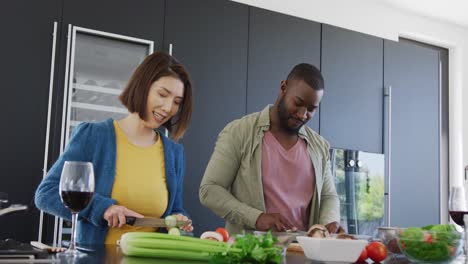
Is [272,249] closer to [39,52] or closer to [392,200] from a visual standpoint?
[39,52]

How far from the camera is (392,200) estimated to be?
14.3ft

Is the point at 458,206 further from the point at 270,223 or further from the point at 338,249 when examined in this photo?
the point at 338,249

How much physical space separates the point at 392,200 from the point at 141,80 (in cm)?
301

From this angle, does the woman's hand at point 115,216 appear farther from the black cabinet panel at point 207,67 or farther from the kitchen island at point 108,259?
the black cabinet panel at point 207,67

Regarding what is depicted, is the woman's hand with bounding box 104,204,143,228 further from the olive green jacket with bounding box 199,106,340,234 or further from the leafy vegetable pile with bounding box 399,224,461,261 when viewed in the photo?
the leafy vegetable pile with bounding box 399,224,461,261

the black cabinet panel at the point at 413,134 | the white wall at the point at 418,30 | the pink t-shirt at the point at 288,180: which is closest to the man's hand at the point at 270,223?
the pink t-shirt at the point at 288,180

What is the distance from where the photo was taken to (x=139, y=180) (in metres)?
1.82

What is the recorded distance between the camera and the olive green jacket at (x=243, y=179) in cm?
207

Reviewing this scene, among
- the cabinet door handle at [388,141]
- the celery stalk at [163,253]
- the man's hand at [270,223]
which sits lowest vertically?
the celery stalk at [163,253]

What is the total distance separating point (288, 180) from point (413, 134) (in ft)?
8.60

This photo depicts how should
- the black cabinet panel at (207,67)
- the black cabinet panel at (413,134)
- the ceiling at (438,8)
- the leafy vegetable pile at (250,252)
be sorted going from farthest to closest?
1. the ceiling at (438,8)
2. the black cabinet panel at (413,134)
3. the black cabinet panel at (207,67)
4. the leafy vegetable pile at (250,252)

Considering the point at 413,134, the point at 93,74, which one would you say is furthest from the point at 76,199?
the point at 413,134

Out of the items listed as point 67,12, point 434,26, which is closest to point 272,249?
point 67,12

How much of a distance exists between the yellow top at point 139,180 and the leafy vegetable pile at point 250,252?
84cm
